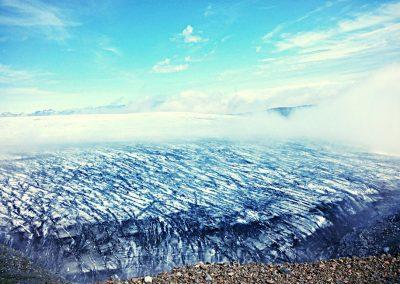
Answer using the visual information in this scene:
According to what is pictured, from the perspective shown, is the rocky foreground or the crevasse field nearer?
the rocky foreground

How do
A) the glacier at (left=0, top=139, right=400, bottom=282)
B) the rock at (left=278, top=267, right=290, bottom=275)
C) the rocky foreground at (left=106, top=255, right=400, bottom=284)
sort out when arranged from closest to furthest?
the rocky foreground at (left=106, top=255, right=400, bottom=284) < the rock at (left=278, top=267, right=290, bottom=275) < the glacier at (left=0, top=139, right=400, bottom=282)

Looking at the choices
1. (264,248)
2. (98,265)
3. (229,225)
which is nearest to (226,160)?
(229,225)

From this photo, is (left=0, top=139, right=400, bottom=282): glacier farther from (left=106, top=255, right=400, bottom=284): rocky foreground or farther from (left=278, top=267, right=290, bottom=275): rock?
(left=278, top=267, right=290, bottom=275): rock

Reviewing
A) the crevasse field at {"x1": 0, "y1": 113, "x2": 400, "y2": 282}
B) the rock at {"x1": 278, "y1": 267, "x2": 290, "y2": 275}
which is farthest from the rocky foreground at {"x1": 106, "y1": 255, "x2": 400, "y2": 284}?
the crevasse field at {"x1": 0, "y1": 113, "x2": 400, "y2": 282}

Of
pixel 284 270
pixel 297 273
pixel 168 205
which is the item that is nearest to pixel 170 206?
pixel 168 205

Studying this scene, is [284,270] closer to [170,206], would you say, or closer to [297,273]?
[297,273]

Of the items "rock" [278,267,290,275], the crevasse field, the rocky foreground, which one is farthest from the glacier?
"rock" [278,267,290,275]

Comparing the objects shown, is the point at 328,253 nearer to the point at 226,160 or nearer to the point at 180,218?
the point at 180,218

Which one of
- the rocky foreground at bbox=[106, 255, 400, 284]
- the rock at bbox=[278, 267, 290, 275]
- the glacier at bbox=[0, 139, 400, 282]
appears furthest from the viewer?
the glacier at bbox=[0, 139, 400, 282]
